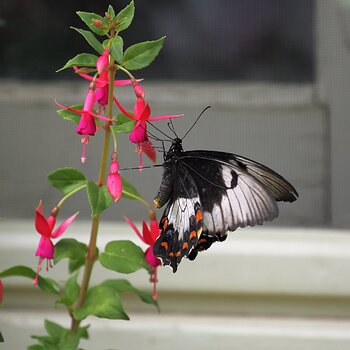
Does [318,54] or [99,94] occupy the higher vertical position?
[318,54]

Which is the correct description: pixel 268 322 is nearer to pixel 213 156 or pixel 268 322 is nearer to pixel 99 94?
pixel 213 156

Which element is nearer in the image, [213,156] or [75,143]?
[213,156]

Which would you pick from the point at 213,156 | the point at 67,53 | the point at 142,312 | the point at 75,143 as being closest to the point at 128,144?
the point at 75,143

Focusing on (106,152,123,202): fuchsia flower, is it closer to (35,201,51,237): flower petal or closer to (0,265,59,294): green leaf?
(35,201,51,237): flower petal

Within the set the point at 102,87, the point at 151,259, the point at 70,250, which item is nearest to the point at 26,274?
the point at 70,250

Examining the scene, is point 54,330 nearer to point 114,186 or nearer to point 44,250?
point 44,250

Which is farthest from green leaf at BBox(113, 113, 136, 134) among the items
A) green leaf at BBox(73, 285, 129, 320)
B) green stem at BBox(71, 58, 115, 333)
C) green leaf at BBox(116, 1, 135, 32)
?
green leaf at BBox(73, 285, 129, 320)

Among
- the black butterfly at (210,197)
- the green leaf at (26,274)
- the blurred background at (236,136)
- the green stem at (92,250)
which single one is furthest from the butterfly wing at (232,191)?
the blurred background at (236,136)

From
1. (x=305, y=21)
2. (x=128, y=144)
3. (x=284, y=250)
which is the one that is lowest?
(x=284, y=250)
